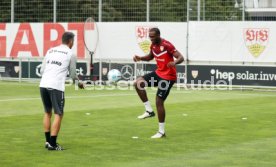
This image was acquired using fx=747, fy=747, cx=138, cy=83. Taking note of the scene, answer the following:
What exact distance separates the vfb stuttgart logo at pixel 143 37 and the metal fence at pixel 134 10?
0.60m

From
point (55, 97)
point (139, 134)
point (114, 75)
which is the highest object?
point (55, 97)

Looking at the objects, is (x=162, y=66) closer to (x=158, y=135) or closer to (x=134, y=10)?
(x=158, y=135)

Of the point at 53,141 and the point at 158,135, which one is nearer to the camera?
the point at 53,141

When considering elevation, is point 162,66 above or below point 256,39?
below

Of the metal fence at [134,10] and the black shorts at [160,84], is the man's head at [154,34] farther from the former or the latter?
the metal fence at [134,10]

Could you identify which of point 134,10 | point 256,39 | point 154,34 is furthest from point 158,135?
point 134,10

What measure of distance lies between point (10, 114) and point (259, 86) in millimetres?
13972

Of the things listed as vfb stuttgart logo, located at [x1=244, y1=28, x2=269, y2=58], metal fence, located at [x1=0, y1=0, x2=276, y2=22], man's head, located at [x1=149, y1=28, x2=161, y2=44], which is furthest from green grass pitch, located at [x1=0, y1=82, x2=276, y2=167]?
metal fence, located at [x1=0, y1=0, x2=276, y2=22]

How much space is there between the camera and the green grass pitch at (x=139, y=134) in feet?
37.3

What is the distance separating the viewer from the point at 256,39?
99.9ft

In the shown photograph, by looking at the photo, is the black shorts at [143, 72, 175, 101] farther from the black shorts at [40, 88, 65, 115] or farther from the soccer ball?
the soccer ball

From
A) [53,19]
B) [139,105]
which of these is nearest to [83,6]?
[53,19]

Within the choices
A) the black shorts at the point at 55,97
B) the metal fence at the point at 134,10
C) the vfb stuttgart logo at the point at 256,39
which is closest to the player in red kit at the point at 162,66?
the black shorts at the point at 55,97

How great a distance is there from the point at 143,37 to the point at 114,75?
2216mm
